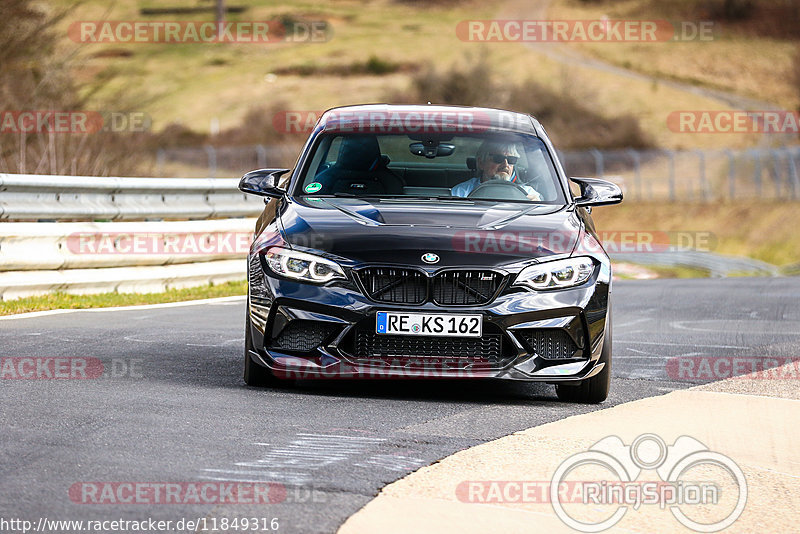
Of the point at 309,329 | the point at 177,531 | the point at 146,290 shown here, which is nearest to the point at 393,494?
the point at 177,531

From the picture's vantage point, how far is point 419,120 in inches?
355

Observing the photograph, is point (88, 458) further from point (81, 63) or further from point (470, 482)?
point (81, 63)

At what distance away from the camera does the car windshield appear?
845 centimetres

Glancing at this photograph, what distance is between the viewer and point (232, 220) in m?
15.1

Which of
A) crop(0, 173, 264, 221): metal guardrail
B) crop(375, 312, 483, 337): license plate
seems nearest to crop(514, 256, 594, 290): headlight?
crop(375, 312, 483, 337): license plate

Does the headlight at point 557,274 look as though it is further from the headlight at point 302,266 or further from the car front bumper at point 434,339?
the headlight at point 302,266

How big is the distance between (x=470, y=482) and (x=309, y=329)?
2091mm

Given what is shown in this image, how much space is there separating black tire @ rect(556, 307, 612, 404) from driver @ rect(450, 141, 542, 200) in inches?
48.1

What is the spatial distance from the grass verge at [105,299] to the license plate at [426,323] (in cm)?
505

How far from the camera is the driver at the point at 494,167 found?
336 inches

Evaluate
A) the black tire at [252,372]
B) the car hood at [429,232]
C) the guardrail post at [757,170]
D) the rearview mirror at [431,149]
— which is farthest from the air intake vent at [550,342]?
the guardrail post at [757,170]

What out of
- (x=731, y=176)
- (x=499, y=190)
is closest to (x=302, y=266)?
(x=499, y=190)

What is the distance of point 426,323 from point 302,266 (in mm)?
734

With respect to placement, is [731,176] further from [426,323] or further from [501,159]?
[426,323]
